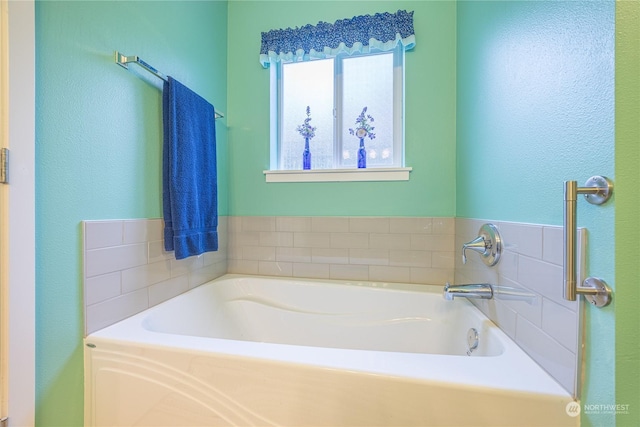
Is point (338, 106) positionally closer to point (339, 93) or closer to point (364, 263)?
point (339, 93)

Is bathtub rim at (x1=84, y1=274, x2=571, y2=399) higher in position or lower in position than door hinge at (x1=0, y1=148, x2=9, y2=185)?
lower

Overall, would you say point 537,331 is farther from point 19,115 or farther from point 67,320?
point 19,115

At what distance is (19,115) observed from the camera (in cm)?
72

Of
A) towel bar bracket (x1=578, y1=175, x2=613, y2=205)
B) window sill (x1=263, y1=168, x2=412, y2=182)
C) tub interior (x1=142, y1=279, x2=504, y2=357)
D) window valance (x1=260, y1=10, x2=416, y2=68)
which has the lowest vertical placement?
tub interior (x1=142, y1=279, x2=504, y2=357)

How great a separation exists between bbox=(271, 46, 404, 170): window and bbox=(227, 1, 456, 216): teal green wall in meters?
0.11

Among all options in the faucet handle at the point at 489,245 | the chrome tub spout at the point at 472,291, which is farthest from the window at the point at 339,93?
the chrome tub spout at the point at 472,291

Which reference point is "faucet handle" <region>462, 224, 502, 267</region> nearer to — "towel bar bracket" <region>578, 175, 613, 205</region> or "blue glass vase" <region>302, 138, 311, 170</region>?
"towel bar bracket" <region>578, 175, 613, 205</region>

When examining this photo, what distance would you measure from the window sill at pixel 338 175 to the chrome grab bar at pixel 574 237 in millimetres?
1067

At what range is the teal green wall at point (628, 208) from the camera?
1.65 ft

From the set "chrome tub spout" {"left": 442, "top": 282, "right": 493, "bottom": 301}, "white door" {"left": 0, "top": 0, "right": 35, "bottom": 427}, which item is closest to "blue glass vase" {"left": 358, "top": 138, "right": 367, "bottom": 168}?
"chrome tub spout" {"left": 442, "top": 282, "right": 493, "bottom": 301}

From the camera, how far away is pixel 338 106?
1.81 meters

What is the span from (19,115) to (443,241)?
6.28 ft

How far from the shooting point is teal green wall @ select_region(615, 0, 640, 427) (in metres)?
0.50

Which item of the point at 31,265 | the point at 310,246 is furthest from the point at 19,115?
the point at 310,246
